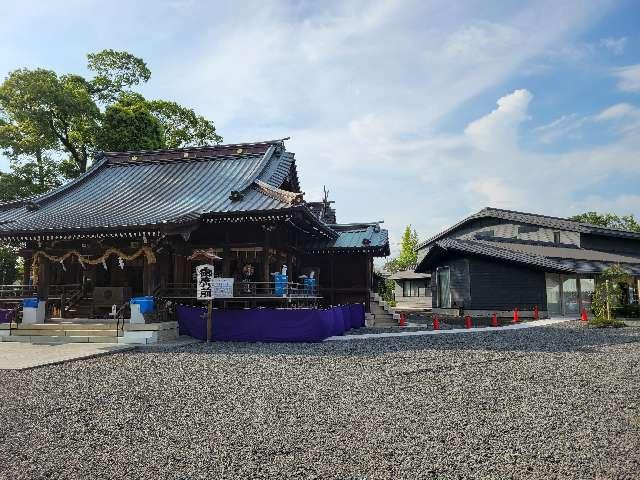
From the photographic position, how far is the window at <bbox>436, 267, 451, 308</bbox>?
105ft

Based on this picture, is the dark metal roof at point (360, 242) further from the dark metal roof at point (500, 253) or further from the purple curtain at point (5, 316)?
the purple curtain at point (5, 316)

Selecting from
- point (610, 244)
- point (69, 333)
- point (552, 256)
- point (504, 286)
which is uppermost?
point (610, 244)

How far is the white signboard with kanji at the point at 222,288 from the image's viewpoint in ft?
53.0

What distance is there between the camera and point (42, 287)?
1956cm

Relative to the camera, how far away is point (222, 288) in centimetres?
1630

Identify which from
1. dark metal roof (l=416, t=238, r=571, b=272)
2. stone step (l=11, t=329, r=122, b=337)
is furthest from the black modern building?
stone step (l=11, t=329, r=122, b=337)

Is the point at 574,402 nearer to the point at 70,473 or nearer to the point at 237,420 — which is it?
the point at 237,420

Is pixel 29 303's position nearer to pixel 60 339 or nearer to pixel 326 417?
pixel 60 339

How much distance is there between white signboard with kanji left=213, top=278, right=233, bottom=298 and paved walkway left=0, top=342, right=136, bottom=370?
3.27m

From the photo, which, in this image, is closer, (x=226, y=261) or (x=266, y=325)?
(x=266, y=325)

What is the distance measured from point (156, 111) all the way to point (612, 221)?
6503cm

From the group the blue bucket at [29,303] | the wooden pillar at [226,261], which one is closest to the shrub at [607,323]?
the wooden pillar at [226,261]

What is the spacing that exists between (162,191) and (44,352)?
1098 cm

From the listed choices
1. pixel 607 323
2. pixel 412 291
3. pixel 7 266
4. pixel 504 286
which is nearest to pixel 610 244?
pixel 504 286
